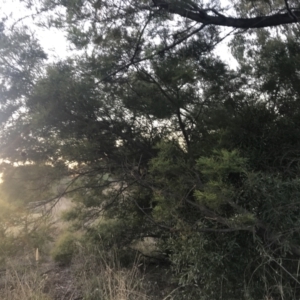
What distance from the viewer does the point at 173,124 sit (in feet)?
20.3

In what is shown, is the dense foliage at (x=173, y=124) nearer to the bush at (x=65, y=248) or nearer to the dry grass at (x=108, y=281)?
the dry grass at (x=108, y=281)

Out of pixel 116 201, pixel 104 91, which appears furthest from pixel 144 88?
pixel 116 201

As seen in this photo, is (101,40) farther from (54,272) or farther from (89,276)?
(54,272)

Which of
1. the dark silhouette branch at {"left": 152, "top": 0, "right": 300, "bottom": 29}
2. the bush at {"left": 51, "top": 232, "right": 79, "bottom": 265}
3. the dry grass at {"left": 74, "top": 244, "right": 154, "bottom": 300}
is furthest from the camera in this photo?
the bush at {"left": 51, "top": 232, "right": 79, "bottom": 265}

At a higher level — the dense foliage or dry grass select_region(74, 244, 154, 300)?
the dense foliage

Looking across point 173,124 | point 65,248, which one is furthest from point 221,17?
point 65,248

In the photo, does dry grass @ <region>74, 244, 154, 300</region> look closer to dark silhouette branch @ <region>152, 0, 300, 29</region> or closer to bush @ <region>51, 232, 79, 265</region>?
bush @ <region>51, 232, 79, 265</region>

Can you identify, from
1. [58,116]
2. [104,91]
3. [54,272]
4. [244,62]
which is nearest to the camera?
[58,116]

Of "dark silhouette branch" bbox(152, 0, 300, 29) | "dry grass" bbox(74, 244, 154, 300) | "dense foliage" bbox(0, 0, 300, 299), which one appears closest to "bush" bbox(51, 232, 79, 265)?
"dry grass" bbox(74, 244, 154, 300)

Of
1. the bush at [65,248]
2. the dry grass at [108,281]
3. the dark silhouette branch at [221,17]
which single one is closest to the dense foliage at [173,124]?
the dark silhouette branch at [221,17]

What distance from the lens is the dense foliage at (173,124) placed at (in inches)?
187

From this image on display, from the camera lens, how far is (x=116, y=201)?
278 inches

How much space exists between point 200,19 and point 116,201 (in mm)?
3222

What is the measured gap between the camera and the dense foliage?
4.75 meters
